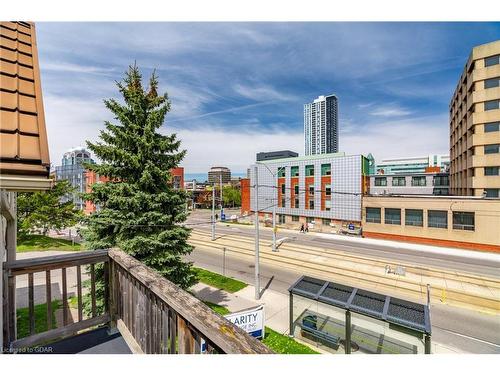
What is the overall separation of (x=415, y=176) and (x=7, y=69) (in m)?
46.9

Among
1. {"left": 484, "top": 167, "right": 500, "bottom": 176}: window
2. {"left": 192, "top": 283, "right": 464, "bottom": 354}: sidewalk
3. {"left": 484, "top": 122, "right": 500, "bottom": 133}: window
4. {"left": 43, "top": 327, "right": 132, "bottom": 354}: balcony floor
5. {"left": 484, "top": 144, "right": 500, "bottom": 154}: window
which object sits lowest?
{"left": 192, "top": 283, "right": 464, "bottom": 354}: sidewalk

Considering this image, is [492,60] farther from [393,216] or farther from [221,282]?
[221,282]

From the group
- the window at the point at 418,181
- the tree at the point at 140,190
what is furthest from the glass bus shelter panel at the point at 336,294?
the window at the point at 418,181

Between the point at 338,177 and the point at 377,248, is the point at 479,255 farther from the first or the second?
the point at 338,177

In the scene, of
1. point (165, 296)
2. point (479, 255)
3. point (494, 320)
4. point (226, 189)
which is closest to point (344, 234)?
point (479, 255)

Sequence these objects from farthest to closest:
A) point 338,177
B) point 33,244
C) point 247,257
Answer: point 338,177
point 33,244
point 247,257

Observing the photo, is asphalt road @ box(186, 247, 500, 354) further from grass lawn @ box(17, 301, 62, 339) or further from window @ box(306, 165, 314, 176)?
window @ box(306, 165, 314, 176)

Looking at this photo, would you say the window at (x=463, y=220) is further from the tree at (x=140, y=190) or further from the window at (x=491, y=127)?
the tree at (x=140, y=190)

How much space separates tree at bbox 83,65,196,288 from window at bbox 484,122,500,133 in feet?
→ 97.0

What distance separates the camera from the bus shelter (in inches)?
288

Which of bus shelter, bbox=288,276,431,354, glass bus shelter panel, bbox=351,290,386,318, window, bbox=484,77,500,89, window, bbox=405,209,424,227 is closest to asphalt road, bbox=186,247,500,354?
bus shelter, bbox=288,276,431,354

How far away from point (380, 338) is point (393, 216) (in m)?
20.9

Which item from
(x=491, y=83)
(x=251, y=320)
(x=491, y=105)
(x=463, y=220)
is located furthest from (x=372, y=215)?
(x=251, y=320)

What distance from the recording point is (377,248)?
22484 mm
